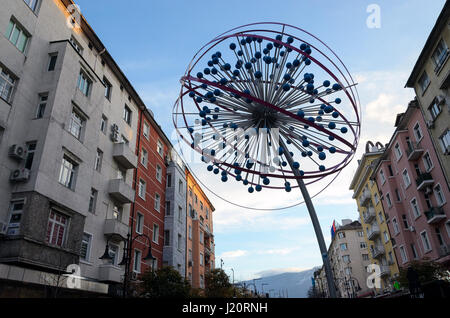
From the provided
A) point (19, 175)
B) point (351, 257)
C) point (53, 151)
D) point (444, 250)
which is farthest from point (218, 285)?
point (351, 257)

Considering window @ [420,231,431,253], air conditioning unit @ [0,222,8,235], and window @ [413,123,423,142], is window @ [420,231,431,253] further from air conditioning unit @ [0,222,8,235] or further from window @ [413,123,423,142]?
air conditioning unit @ [0,222,8,235]

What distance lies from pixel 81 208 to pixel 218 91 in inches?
522

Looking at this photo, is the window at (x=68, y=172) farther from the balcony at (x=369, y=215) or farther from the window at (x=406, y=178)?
the balcony at (x=369, y=215)

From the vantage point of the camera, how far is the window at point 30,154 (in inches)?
671

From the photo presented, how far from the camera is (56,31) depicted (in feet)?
71.0

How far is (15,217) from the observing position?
15719 millimetres

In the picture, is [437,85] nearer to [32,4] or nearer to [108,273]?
[108,273]

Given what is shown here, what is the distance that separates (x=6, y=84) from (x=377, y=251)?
170 feet

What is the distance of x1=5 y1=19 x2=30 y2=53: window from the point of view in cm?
1768

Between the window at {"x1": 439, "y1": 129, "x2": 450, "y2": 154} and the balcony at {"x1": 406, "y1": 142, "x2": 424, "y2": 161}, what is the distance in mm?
4234

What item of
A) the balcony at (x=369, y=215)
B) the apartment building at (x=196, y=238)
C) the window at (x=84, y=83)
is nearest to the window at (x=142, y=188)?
the window at (x=84, y=83)

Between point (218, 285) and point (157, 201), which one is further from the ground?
point (157, 201)

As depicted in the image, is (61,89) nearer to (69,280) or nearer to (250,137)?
(69,280)

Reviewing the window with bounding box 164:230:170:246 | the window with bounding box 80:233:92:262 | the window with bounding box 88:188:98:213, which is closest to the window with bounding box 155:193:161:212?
the window with bounding box 164:230:170:246
